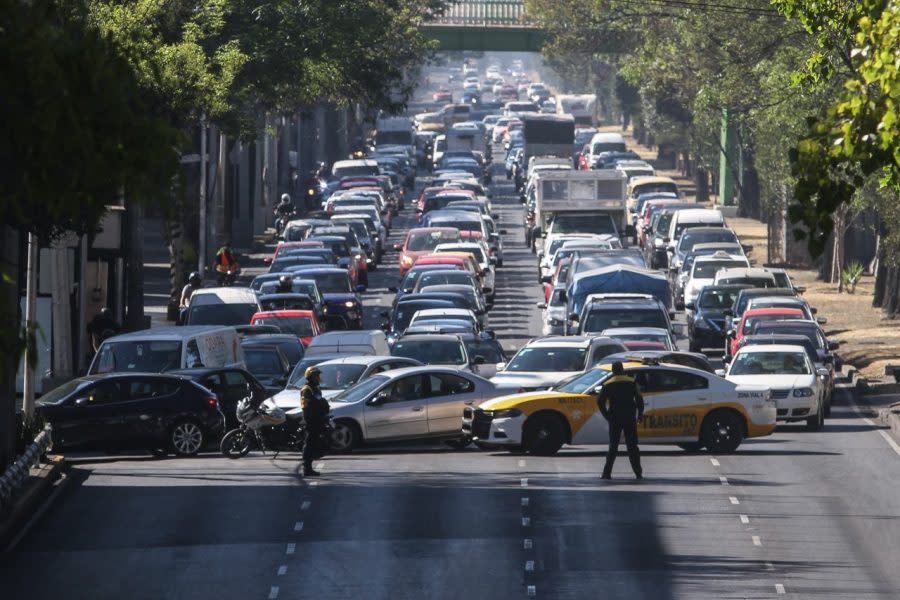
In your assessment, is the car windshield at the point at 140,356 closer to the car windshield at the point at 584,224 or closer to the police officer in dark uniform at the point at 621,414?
the police officer in dark uniform at the point at 621,414

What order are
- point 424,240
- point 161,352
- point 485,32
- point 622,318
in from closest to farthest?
point 161,352 < point 622,318 < point 424,240 < point 485,32

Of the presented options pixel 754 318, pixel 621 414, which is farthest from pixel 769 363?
pixel 621 414

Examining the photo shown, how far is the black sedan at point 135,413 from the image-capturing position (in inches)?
1136

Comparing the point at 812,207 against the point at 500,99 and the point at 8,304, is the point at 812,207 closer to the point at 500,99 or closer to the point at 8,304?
the point at 8,304

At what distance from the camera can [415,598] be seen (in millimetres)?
17656

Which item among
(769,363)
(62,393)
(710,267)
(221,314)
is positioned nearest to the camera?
(62,393)

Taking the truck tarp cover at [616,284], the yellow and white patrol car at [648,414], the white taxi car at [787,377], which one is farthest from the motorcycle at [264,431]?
the truck tarp cover at [616,284]

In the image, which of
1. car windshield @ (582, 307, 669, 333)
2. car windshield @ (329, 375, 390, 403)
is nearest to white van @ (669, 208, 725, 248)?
car windshield @ (582, 307, 669, 333)

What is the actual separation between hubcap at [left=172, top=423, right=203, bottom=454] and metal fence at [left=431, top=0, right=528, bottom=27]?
77.1 metres

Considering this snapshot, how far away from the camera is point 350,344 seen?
3478cm

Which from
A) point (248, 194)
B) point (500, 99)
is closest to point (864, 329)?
point (248, 194)

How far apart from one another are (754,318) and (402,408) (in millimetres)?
12728

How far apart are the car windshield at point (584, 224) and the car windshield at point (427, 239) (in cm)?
284

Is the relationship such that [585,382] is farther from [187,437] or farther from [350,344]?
[350,344]
